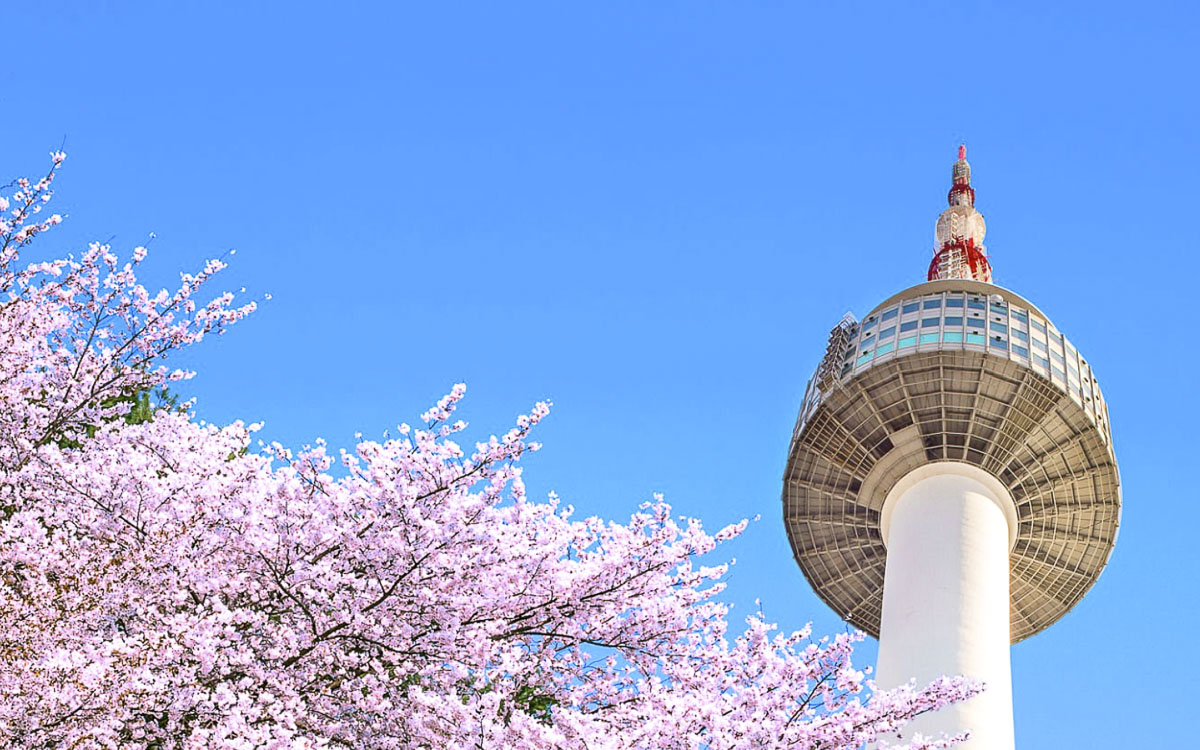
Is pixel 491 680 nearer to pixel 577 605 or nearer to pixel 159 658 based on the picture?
pixel 577 605

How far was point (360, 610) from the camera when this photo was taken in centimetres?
922

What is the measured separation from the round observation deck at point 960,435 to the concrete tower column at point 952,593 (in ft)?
3.06

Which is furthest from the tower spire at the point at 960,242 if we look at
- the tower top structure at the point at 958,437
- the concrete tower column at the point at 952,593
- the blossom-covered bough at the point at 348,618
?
the blossom-covered bough at the point at 348,618

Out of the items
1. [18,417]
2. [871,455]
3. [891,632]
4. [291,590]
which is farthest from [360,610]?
[871,455]

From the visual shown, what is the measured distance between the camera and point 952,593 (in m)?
29.1

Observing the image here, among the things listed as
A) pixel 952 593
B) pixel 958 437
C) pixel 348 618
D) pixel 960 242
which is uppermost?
pixel 960 242

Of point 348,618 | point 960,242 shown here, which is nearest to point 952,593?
point 960,242

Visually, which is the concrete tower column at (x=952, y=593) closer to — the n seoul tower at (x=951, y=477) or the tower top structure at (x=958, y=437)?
the n seoul tower at (x=951, y=477)

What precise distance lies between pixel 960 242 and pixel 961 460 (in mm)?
11908

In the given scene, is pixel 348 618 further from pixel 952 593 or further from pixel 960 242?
pixel 960 242

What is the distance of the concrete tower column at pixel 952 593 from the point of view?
89.4ft

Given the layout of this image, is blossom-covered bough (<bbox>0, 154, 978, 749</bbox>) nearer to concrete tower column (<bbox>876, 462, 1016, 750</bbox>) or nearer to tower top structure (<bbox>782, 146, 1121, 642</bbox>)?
concrete tower column (<bbox>876, 462, 1016, 750</bbox>)

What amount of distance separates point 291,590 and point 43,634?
1950 millimetres

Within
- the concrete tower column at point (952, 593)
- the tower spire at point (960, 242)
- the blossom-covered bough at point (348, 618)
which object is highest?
the tower spire at point (960, 242)
